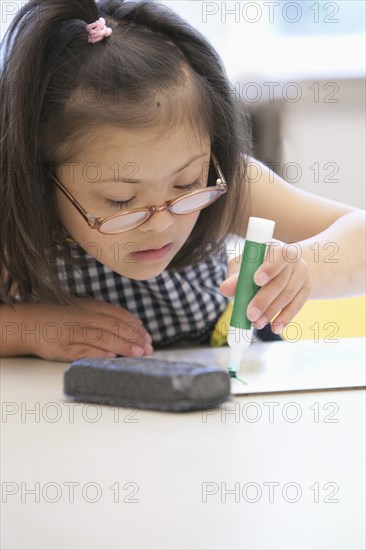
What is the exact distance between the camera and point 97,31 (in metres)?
0.81

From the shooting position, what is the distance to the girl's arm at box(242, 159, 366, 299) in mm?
1036

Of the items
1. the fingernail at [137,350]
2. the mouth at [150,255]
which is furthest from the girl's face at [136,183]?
the fingernail at [137,350]

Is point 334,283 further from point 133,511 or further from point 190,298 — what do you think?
point 133,511

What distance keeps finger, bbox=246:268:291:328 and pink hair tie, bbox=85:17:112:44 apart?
29 cm

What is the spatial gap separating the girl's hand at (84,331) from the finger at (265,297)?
19 centimetres

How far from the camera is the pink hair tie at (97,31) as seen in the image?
0.81 metres

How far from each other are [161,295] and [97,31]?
402 millimetres

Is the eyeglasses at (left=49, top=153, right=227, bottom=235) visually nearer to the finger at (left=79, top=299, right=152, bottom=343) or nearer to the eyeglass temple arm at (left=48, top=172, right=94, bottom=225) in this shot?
the eyeglass temple arm at (left=48, top=172, right=94, bottom=225)

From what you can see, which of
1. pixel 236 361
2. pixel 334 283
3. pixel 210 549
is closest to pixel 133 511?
pixel 210 549

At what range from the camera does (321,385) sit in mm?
810

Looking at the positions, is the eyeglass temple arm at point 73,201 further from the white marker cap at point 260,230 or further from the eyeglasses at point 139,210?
the white marker cap at point 260,230

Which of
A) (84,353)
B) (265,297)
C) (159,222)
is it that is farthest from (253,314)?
(84,353)

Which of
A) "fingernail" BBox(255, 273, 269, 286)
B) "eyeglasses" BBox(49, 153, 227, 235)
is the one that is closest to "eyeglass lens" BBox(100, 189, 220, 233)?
"eyeglasses" BBox(49, 153, 227, 235)

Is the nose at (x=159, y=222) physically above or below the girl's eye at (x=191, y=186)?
below
